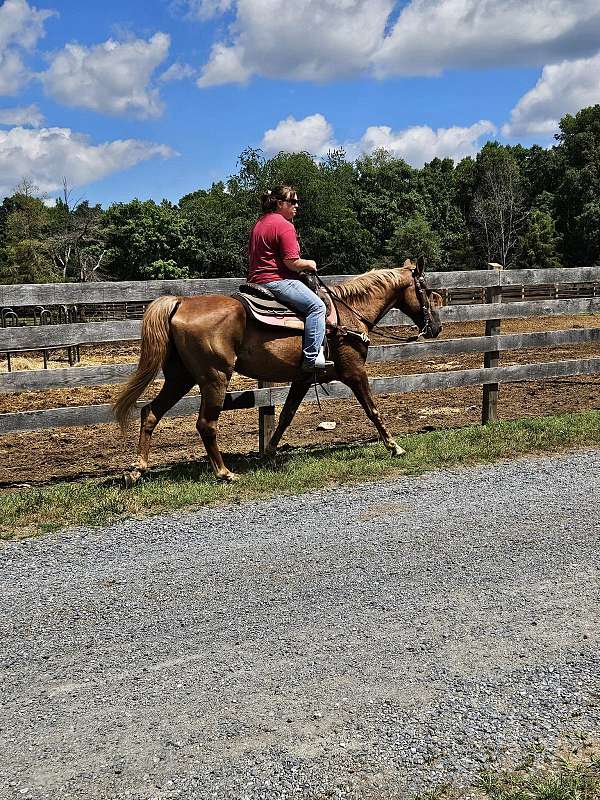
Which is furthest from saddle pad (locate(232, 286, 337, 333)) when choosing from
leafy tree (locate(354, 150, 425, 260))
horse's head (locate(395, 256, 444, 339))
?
leafy tree (locate(354, 150, 425, 260))

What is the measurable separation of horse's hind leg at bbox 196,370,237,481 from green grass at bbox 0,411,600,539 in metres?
0.13

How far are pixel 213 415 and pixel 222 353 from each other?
0.57 m

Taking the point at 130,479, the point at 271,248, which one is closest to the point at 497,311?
the point at 271,248

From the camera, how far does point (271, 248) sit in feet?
22.3

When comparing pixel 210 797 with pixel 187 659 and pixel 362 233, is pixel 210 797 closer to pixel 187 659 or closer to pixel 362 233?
pixel 187 659

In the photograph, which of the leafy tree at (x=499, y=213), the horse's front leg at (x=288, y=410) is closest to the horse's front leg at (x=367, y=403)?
the horse's front leg at (x=288, y=410)

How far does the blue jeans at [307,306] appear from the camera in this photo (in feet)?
22.3

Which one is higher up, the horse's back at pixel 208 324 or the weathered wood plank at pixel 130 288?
the weathered wood plank at pixel 130 288

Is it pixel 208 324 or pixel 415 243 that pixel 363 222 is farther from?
pixel 208 324

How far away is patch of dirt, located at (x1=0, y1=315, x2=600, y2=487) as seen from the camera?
8055 mm

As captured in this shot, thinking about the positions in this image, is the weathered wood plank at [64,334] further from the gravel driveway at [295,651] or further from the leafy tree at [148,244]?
the leafy tree at [148,244]

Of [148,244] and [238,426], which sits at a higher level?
[148,244]

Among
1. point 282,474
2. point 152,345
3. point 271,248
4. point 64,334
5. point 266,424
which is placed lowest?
point 282,474

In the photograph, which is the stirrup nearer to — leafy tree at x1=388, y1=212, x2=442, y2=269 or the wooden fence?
the wooden fence
